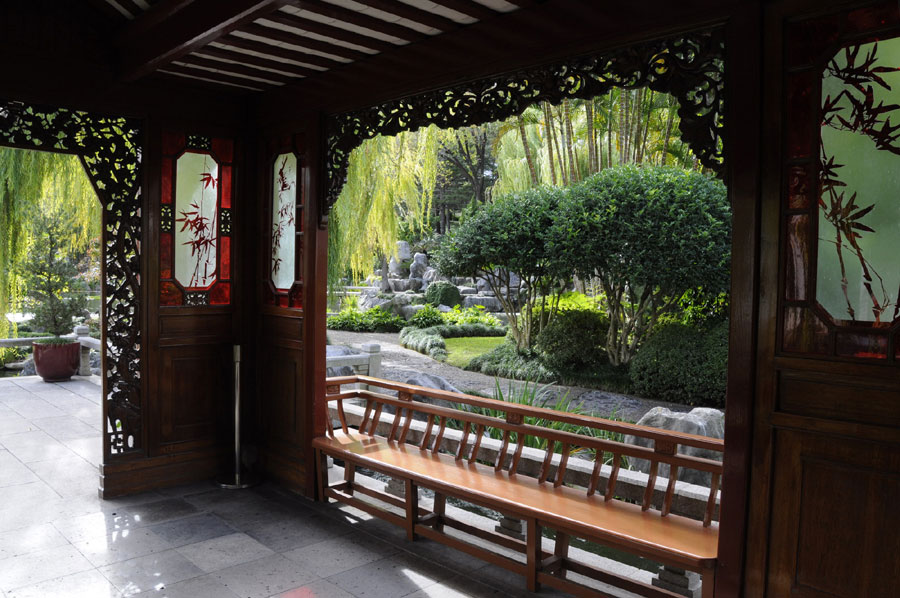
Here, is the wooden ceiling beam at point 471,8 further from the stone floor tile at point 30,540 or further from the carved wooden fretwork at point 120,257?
the stone floor tile at point 30,540

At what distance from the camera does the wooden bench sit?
276 cm

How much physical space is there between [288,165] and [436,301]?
11.9m

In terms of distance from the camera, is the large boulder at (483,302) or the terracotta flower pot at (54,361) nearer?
the terracotta flower pot at (54,361)

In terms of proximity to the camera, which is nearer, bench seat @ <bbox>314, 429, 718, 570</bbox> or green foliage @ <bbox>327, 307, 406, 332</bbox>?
bench seat @ <bbox>314, 429, 718, 570</bbox>

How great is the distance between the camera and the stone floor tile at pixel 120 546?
343 cm

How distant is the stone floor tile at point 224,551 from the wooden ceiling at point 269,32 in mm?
2511

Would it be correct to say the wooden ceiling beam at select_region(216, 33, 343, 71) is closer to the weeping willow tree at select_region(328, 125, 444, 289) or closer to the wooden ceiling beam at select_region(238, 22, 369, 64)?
the wooden ceiling beam at select_region(238, 22, 369, 64)

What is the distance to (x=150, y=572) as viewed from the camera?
10.7 ft

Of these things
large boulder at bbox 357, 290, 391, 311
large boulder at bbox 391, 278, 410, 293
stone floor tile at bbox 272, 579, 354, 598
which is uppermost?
large boulder at bbox 391, 278, 410, 293

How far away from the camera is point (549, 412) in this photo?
11.8 feet

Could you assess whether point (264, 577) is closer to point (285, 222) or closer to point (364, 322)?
point (285, 222)

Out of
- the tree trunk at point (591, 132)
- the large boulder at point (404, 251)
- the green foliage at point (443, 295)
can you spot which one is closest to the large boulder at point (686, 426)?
the tree trunk at point (591, 132)

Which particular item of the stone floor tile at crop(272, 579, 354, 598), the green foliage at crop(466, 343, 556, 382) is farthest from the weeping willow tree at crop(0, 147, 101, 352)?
the green foliage at crop(466, 343, 556, 382)

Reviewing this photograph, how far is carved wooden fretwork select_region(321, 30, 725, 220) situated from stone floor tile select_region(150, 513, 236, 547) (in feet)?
7.90
